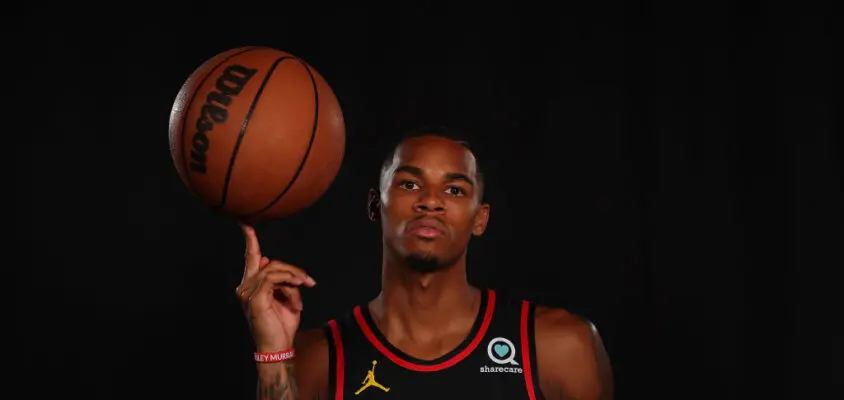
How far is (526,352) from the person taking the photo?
253 centimetres

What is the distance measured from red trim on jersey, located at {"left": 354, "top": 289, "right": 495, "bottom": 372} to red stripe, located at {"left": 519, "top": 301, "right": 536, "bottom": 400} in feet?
0.25

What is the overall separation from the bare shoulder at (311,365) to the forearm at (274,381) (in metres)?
0.18

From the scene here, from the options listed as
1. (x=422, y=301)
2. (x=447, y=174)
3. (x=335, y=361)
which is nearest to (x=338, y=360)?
(x=335, y=361)

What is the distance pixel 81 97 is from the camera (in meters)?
3.29

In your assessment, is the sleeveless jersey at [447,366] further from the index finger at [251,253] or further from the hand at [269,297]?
the index finger at [251,253]

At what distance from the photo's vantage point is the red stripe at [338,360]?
8.18 feet

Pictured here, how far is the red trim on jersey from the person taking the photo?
2500 millimetres

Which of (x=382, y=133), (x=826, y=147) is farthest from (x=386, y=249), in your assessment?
(x=826, y=147)

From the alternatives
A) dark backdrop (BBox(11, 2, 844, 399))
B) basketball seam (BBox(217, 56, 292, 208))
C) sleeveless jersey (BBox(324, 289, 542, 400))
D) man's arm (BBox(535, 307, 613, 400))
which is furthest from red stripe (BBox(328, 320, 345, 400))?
dark backdrop (BBox(11, 2, 844, 399))

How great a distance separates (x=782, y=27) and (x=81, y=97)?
2.09m

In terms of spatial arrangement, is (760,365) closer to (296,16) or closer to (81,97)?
(296,16)

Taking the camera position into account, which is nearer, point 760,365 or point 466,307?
point 466,307

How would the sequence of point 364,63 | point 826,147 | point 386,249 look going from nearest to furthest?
point 386,249 < point 826,147 < point 364,63

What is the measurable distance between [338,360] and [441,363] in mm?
239
